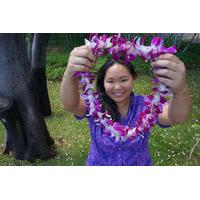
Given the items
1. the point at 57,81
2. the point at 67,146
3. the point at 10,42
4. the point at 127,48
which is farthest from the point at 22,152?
the point at 127,48

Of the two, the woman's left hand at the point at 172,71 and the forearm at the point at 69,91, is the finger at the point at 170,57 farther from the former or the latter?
the forearm at the point at 69,91

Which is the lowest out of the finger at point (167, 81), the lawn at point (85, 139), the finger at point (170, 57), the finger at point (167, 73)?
the lawn at point (85, 139)

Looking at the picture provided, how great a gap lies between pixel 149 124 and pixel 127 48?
0.31 m

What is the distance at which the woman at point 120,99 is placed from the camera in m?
1.35

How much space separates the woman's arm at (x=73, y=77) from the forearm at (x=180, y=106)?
0.31 m

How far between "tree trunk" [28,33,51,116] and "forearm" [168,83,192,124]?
1.47m

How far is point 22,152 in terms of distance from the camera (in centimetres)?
274

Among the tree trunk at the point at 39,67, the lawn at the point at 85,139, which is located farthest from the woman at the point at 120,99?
the tree trunk at the point at 39,67

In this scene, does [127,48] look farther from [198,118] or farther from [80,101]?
[198,118]

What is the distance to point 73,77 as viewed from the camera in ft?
4.68

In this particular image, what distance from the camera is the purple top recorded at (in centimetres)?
→ 156

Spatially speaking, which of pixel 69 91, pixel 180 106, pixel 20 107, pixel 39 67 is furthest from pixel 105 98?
pixel 39 67

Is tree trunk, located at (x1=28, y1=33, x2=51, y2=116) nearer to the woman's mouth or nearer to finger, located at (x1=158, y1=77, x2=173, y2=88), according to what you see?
the woman's mouth

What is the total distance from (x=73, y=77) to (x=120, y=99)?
21cm
